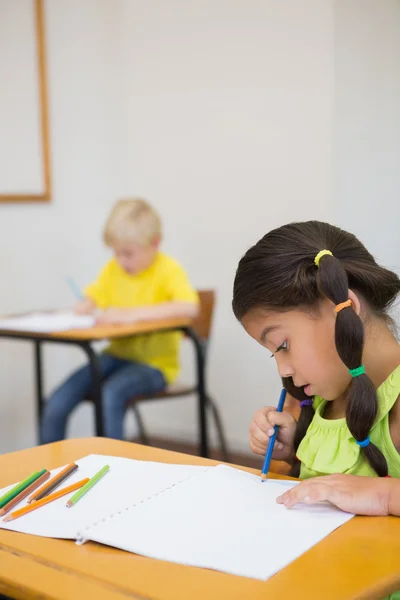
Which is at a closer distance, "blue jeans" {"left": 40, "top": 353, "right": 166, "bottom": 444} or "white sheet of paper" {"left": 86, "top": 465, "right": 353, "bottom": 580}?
"white sheet of paper" {"left": 86, "top": 465, "right": 353, "bottom": 580}

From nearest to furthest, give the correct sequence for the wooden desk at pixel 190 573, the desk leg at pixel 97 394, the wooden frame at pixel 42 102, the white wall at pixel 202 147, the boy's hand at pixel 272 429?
the wooden desk at pixel 190 573
the boy's hand at pixel 272 429
the desk leg at pixel 97 394
the white wall at pixel 202 147
the wooden frame at pixel 42 102

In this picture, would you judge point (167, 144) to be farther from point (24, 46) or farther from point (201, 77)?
point (24, 46)

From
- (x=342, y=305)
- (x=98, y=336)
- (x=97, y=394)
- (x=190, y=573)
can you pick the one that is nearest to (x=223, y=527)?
(x=190, y=573)

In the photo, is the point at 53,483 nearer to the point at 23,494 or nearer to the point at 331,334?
the point at 23,494

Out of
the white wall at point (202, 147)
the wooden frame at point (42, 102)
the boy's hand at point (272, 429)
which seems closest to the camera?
the boy's hand at point (272, 429)

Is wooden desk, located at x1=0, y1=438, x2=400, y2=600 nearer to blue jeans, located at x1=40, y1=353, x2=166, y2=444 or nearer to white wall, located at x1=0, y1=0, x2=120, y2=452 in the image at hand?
blue jeans, located at x1=40, y1=353, x2=166, y2=444

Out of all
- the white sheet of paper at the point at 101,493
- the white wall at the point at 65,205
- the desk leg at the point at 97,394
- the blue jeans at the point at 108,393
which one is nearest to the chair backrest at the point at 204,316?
the blue jeans at the point at 108,393

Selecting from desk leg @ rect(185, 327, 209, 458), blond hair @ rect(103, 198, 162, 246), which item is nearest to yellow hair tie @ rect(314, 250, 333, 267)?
desk leg @ rect(185, 327, 209, 458)

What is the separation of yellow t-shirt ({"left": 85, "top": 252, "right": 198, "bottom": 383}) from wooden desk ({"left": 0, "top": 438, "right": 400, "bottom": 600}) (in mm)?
2147

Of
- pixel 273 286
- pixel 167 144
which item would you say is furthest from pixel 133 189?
pixel 273 286

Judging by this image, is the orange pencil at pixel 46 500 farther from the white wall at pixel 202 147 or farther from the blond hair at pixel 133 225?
the white wall at pixel 202 147

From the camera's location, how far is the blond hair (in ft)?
10.0

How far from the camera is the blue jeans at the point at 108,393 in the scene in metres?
2.90

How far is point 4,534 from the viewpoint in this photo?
0.94 metres
